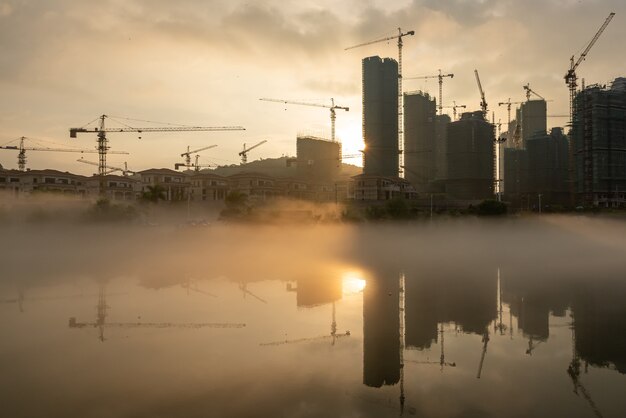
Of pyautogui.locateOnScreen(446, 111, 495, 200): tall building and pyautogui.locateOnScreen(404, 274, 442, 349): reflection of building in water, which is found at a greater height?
pyautogui.locateOnScreen(446, 111, 495, 200): tall building

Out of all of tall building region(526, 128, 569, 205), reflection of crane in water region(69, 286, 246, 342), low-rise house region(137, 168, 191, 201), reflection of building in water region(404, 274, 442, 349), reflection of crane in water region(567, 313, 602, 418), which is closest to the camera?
reflection of crane in water region(567, 313, 602, 418)

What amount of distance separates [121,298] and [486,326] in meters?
20.5

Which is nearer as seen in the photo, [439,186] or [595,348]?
[595,348]

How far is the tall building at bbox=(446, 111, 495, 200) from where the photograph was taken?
171m

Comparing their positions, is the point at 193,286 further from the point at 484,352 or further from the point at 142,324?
the point at 484,352

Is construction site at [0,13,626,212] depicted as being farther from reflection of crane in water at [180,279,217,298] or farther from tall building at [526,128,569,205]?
reflection of crane in water at [180,279,217,298]

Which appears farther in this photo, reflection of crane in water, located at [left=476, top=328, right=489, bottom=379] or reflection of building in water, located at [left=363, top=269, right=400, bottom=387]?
reflection of crane in water, located at [left=476, top=328, right=489, bottom=379]

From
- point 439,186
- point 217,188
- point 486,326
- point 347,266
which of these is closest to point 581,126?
point 439,186

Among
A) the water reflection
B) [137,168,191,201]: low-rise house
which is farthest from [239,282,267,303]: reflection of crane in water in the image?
[137,168,191,201]: low-rise house

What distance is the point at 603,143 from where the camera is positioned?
139 m

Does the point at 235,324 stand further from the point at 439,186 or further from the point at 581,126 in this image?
the point at 439,186

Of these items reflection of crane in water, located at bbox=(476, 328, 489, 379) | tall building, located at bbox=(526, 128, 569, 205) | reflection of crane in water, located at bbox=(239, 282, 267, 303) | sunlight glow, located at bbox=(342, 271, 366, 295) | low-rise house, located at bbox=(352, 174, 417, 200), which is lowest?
reflection of crane in water, located at bbox=(476, 328, 489, 379)

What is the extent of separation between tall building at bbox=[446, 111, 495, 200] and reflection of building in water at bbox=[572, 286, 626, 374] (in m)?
150

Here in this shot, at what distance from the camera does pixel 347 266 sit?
40.3m
